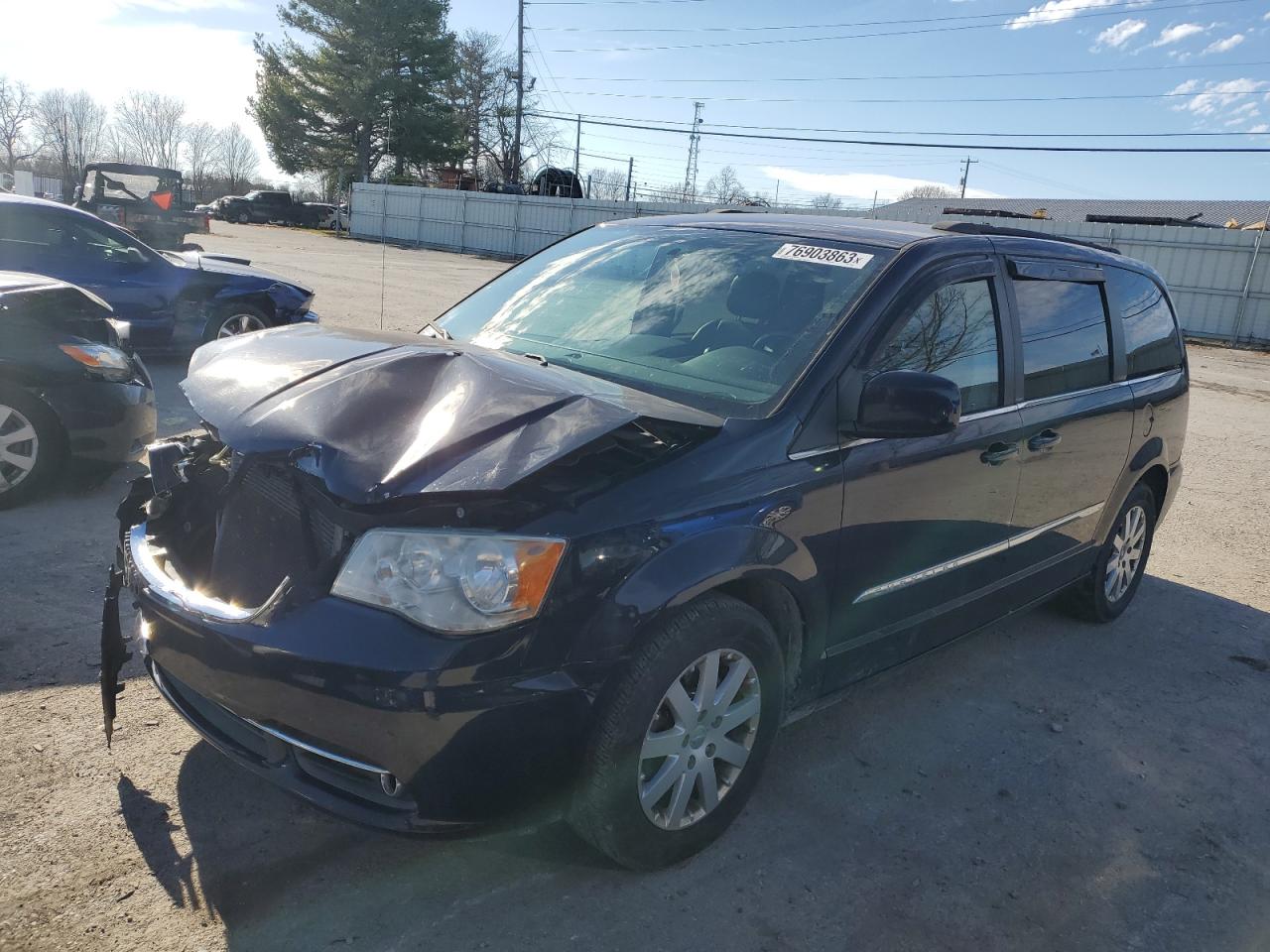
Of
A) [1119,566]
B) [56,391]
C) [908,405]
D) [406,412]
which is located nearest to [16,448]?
[56,391]

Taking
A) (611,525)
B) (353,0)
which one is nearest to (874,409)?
(611,525)

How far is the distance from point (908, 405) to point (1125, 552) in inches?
115

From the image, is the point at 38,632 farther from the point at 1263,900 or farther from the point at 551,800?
the point at 1263,900

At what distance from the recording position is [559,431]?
2.46 meters

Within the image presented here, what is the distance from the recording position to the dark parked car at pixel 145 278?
812 cm

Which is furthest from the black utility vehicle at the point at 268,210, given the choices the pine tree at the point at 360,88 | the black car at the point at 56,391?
the black car at the point at 56,391

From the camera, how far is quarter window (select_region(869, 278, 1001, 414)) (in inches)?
126

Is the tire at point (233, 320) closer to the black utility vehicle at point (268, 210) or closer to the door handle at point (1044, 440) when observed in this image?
the door handle at point (1044, 440)

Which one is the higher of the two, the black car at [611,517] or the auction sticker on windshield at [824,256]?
the auction sticker on windshield at [824,256]

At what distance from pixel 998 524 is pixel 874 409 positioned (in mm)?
1175

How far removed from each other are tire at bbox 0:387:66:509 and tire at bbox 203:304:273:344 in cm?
415

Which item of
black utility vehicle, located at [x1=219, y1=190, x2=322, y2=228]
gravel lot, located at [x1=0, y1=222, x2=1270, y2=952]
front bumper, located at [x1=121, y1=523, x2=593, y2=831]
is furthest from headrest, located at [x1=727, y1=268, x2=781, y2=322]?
black utility vehicle, located at [x1=219, y1=190, x2=322, y2=228]

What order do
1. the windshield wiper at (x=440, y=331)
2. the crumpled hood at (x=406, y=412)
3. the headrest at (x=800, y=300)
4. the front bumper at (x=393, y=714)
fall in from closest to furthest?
the front bumper at (x=393, y=714) → the crumpled hood at (x=406, y=412) → the headrest at (x=800, y=300) → the windshield wiper at (x=440, y=331)

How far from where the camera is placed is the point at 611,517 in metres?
2.38
